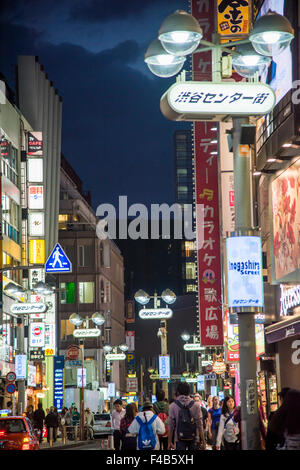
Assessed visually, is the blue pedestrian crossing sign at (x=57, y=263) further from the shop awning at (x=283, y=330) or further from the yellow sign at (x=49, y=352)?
the yellow sign at (x=49, y=352)

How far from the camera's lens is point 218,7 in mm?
32094

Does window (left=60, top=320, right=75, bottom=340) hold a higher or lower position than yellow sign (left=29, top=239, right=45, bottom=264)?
lower

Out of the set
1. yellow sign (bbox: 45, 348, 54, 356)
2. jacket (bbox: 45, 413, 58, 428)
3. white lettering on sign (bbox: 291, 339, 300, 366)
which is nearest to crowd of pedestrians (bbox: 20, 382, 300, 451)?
white lettering on sign (bbox: 291, 339, 300, 366)

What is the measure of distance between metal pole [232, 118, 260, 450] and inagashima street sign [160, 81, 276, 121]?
1.41 ft

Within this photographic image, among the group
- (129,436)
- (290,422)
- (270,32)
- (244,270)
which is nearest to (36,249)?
(129,436)

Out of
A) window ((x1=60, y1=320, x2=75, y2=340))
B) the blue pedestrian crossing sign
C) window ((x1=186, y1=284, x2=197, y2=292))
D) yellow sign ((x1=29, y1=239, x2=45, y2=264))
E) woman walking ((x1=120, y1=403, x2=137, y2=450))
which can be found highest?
window ((x1=186, y1=284, x2=197, y2=292))

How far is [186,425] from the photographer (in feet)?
52.1

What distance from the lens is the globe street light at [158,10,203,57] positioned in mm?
12406

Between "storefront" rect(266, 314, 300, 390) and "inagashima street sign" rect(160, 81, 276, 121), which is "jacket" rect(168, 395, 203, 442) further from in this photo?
"storefront" rect(266, 314, 300, 390)

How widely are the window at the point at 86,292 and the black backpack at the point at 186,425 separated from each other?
269 ft

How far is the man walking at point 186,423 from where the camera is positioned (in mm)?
15867

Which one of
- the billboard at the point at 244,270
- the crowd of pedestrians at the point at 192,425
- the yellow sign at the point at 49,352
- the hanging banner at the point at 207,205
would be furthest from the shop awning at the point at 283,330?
the yellow sign at the point at 49,352

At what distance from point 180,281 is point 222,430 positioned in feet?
509

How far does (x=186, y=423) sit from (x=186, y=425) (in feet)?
0.12
